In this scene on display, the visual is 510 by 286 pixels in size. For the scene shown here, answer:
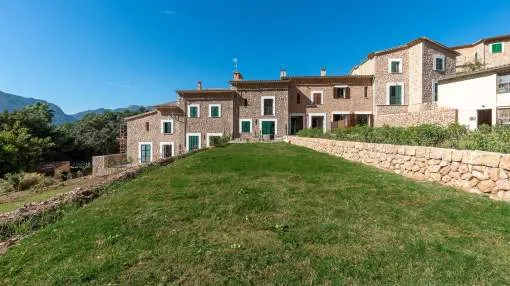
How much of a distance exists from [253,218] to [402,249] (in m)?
2.24

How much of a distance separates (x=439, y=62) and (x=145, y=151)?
31.5 metres

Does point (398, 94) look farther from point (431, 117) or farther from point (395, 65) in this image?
point (431, 117)

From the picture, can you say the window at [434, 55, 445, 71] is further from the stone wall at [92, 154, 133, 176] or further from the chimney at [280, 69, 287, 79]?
the stone wall at [92, 154, 133, 176]

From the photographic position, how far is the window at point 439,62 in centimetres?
2414

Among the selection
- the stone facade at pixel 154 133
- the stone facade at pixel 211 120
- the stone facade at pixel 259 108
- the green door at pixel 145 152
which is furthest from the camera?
the green door at pixel 145 152

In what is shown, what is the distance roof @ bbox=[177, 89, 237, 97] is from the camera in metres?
27.0

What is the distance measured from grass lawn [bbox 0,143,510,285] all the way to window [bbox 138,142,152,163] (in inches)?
952

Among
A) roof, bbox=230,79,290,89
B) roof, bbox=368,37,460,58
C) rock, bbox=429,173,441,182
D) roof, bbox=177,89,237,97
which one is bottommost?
rock, bbox=429,173,441,182

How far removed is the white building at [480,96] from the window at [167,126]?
2596cm

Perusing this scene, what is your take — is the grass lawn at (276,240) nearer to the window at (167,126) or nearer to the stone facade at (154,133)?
the stone facade at (154,133)

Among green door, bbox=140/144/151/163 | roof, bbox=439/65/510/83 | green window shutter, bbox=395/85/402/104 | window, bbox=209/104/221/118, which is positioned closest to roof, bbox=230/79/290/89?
window, bbox=209/104/221/118

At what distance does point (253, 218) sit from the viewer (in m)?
4.43

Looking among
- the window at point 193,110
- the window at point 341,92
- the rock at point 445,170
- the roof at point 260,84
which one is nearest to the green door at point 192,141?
the window at point 193,110

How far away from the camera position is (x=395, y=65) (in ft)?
82.3
